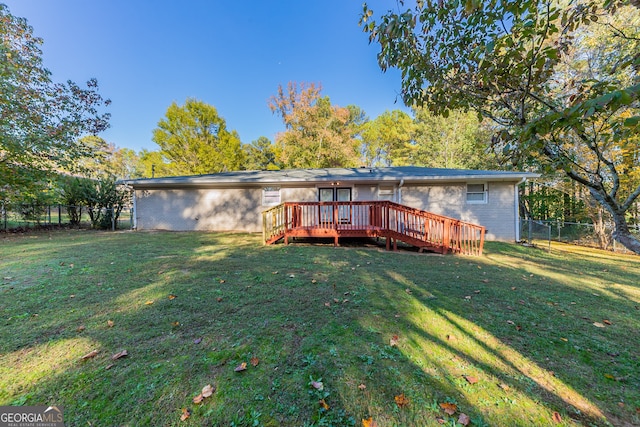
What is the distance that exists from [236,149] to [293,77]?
7.93m

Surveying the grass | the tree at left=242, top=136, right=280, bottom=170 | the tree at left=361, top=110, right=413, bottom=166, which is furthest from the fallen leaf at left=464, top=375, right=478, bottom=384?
the tree at left=242, top=136, right=280, bottom=170

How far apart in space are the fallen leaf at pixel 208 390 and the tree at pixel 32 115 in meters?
13.0

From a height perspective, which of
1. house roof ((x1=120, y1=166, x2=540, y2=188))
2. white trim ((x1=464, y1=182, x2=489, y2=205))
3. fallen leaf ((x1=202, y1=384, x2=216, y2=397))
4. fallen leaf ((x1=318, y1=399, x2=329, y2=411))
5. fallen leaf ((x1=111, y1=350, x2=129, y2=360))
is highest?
house roof ((x1=120, y1=166, x2=540, y2=188))

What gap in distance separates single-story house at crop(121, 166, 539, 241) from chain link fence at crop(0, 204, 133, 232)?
2.36m

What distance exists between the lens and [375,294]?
3.70 meters

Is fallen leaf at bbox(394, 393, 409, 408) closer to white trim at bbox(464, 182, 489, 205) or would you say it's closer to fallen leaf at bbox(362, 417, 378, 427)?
fallen leaf at bbox(362, 417, 378, 427)

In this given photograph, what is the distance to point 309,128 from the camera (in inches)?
819

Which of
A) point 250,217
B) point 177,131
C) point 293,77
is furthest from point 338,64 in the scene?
point 177,131

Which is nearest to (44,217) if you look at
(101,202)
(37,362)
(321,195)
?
(101,202)

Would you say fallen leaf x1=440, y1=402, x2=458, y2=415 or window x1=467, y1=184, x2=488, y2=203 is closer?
fallen leaf x1=440, y1=402, x2=458, y2=415

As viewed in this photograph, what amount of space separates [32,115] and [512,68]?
1527 centimetres

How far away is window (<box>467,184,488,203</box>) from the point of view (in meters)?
9.73

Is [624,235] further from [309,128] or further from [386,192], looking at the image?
[309,128]

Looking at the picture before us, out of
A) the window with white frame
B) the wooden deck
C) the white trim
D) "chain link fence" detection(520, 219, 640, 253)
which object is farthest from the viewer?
"chain link fence" detection(520, 219, 640, 253)
